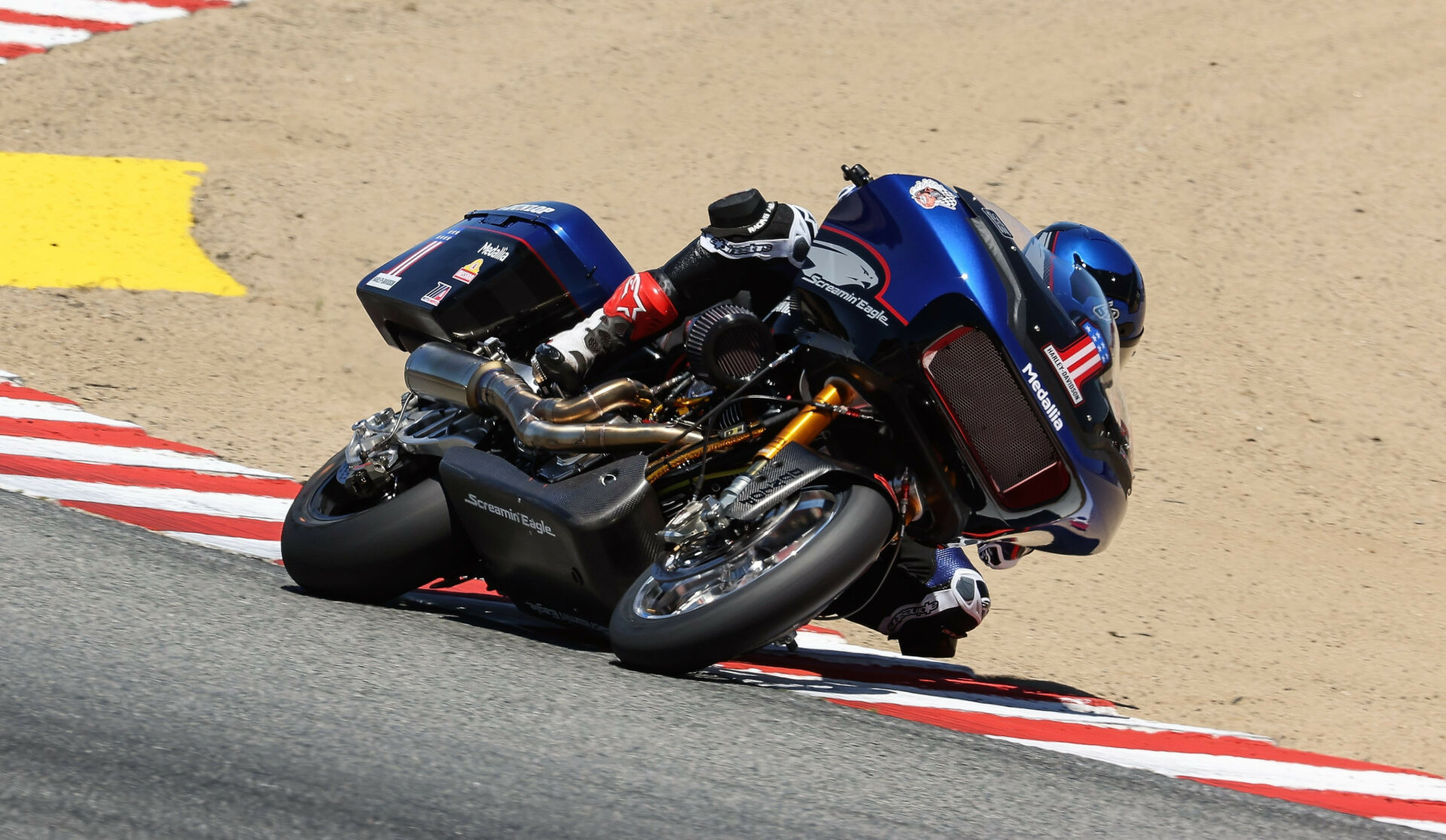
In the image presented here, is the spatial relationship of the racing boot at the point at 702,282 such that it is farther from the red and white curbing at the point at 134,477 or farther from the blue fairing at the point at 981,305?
Result: the red and white curbing at the point at 134,477

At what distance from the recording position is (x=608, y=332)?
4113 mm

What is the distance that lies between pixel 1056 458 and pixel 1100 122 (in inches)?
315

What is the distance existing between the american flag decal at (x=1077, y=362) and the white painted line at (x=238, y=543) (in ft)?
8.54

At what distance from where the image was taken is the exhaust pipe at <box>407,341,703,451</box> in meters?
3.75

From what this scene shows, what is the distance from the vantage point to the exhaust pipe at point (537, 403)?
12.3 feet

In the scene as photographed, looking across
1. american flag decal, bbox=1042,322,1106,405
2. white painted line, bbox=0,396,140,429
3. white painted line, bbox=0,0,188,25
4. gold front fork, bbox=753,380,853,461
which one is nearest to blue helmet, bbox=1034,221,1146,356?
american flag decal, bbox=1042,322,1106,405

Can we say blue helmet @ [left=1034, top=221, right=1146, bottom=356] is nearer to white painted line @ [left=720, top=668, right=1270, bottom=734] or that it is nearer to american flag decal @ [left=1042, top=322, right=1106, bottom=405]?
american flag decal @ [left=1042, top=322, right=1106, bottom=405]

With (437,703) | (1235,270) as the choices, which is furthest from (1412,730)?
(1235,270)

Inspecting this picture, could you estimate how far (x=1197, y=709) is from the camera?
191 inches

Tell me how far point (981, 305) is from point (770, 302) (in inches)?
31.0

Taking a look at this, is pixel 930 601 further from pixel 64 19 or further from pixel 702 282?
pixel 64 19

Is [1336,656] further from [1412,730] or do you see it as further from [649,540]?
[649,540]

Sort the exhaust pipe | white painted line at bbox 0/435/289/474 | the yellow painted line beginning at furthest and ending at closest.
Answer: the yellow painted line, white painted line at bbox 0/435/289/474, the exhaust pipe

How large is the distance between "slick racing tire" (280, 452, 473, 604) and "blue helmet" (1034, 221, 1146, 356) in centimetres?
Answer: 187
